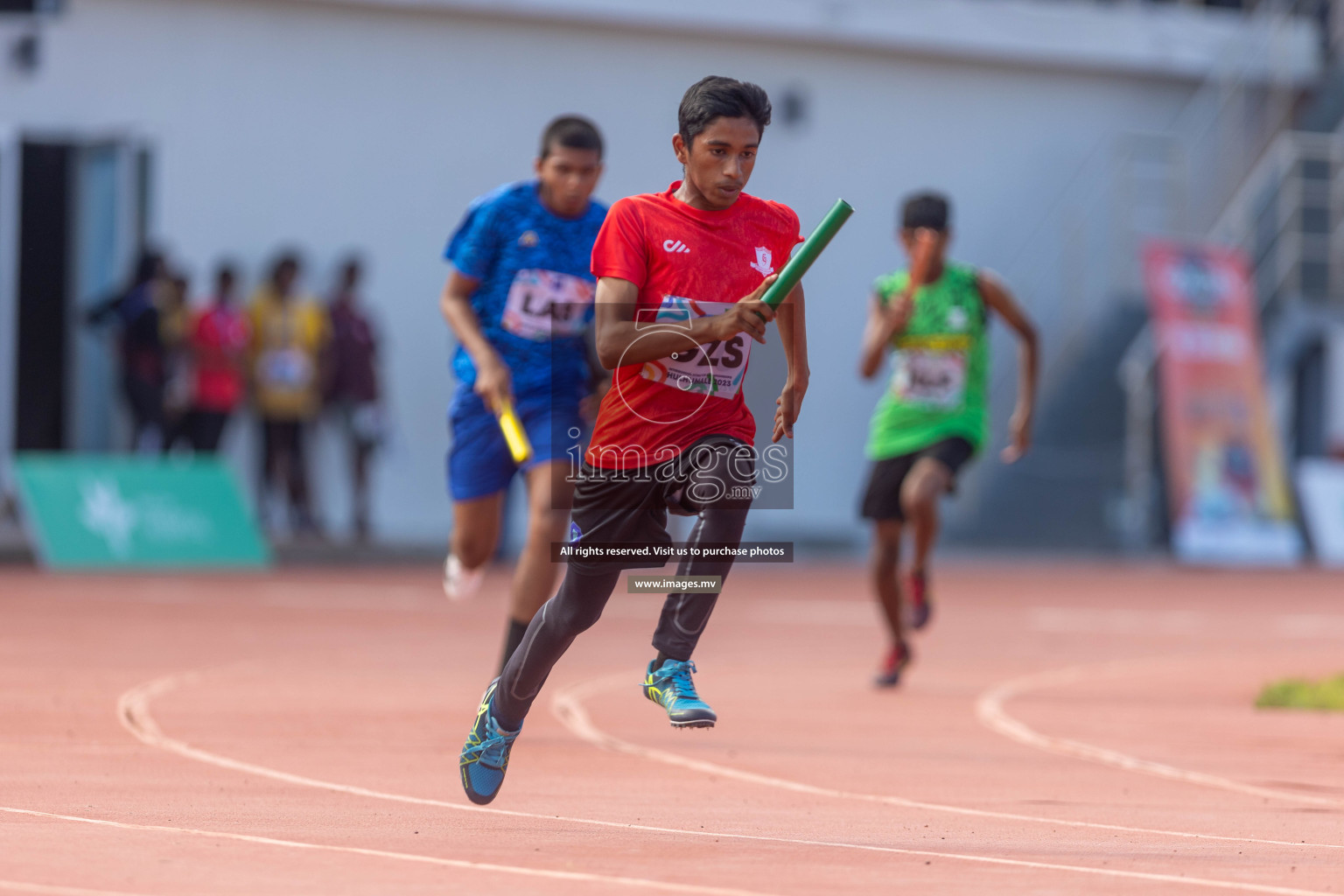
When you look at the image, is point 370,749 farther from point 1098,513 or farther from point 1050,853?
point 1098,513

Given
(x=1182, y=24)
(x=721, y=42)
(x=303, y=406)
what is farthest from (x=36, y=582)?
(x=1182, y=24)

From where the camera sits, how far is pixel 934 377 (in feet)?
33.6

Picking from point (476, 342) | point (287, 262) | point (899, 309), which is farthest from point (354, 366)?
point (476, 342)

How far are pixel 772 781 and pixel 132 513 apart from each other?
11.6 metres

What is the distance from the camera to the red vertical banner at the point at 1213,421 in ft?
71.1

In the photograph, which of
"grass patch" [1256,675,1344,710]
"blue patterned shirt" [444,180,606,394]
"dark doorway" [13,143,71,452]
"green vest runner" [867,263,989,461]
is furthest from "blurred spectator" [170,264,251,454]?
"grass patch" [1256,675,1344,710]

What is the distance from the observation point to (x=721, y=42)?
73.3ft

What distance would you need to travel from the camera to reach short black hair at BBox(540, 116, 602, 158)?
7762 millimetres

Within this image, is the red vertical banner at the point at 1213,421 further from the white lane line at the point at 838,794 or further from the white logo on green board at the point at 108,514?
the white lane line at the point at 838,794

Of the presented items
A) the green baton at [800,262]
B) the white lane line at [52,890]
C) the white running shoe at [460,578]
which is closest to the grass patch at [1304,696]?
the white running shoe at [460,578]

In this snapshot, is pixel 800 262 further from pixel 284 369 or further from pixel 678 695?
pixel 284 369

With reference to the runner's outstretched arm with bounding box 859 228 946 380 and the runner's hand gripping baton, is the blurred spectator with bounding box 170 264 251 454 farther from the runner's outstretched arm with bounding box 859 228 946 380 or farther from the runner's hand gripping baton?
the runner's hand gripping baton

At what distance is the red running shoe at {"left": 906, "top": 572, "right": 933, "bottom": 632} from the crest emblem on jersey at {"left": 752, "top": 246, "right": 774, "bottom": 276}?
5025mm

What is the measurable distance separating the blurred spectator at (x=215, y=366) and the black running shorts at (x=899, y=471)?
922 cm
